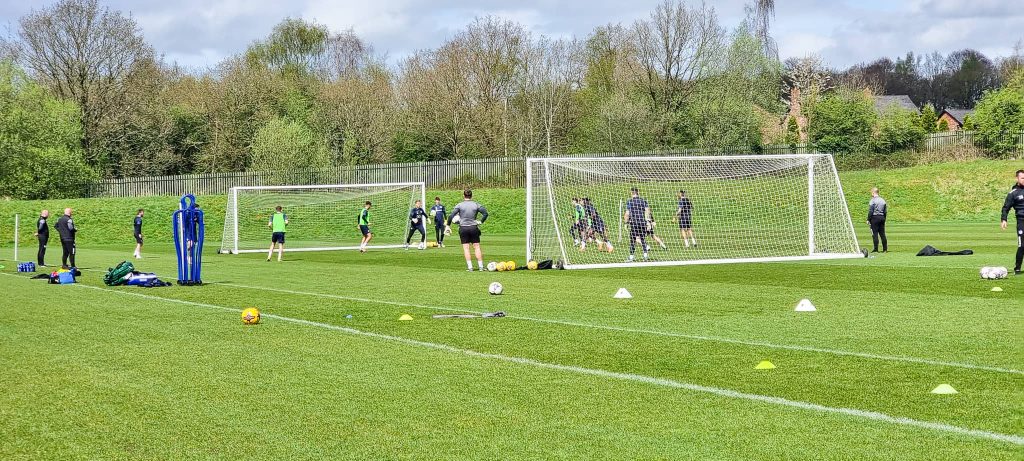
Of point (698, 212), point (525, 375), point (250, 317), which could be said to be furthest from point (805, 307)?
point (698, 212)

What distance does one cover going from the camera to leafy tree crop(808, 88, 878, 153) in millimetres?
60125

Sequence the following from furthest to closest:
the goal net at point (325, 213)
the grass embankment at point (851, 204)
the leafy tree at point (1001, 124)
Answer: the leafy tree at point (1001, 124) < the grass embankment at point (851, 204) < the goal net at point (325, 213)

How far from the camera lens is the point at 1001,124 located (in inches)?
2309

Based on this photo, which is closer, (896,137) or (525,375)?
(525,375)

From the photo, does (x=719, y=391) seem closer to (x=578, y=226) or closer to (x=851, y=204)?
(x=578, y=226)

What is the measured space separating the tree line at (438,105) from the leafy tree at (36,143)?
0.71 feet

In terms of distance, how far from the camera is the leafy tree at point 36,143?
2025 inches

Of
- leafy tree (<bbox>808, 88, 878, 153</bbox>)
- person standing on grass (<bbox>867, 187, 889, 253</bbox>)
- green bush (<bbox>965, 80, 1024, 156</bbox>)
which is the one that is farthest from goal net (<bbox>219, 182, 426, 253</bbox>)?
green bush (<bbox>965, 80, 1024, 156</bbox>)

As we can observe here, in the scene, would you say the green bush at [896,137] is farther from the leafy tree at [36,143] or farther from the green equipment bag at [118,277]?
the green equipment bag at [118,277]

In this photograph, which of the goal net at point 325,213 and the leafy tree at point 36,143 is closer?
the goal net at point 325,213

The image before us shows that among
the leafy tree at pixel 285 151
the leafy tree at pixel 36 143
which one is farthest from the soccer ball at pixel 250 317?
the leafy tree at pixel 285 151

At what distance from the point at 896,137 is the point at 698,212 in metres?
28.1

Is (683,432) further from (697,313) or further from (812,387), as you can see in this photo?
(697,313)

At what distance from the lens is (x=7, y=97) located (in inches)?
2094
